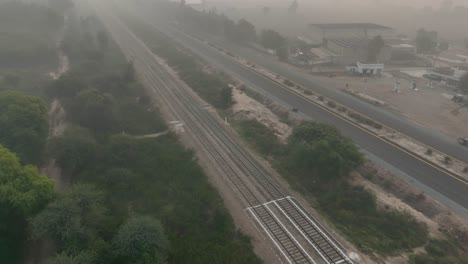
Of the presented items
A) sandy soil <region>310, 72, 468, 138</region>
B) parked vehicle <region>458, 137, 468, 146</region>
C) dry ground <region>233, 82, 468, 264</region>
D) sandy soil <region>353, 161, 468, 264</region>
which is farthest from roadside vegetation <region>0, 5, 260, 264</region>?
sandy soil <region>310, 72, 468, 138</region>

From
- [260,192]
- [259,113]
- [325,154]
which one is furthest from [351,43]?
[260,192]

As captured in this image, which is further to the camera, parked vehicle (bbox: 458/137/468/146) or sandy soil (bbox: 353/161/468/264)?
parked vehicle (bbox: 458/137/468/146)

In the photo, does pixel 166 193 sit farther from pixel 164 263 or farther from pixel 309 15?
pixel 309 15

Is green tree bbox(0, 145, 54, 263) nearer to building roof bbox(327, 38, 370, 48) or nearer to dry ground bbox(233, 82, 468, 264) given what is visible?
dry ground bbox(233, 82, 468, 264)

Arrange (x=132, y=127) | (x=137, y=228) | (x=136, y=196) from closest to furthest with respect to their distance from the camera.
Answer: (x=137, y=228), (x=136, y=196), (x=132, y=127)

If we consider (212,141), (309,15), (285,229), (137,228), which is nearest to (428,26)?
(309,15)

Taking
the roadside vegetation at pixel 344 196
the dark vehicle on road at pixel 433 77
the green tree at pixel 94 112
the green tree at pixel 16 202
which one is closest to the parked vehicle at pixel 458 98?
the dark vehicle on road at pixel 433 77

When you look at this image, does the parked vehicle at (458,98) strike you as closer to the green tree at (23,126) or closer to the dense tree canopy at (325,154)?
the dense tree canopy at (325,154)

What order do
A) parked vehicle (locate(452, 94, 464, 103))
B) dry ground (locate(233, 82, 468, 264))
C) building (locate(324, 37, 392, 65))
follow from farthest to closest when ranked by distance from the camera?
building (locate(324, 37, 392, 65)) → parked vehicle (locate(452, 94, 464, 103)) → dry ground (locate(233, 82, 468, 264))
